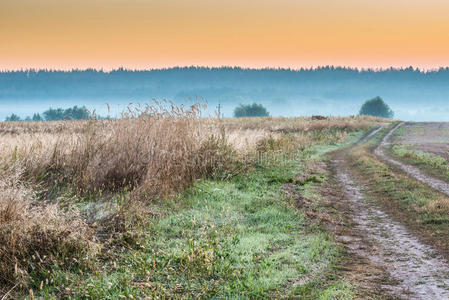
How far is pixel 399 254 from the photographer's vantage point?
22.9ft

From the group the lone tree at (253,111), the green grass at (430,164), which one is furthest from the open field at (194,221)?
the lone tree at (253,111)

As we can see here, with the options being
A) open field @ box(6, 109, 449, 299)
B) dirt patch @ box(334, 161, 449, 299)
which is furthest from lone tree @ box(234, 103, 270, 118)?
dirt patch @ box(334, 161, 449, 299)

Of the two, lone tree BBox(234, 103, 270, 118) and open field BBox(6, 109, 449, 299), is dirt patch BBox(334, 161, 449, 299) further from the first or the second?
lone tree BBox(234, 103, 270, 118)

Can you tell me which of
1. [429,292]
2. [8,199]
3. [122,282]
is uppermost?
[8,199]

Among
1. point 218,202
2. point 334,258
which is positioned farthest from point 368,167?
point 334,258

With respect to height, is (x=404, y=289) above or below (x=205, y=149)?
below

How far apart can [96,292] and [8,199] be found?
212 cm

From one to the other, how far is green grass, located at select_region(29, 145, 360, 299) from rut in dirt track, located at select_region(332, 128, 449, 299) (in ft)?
2.35

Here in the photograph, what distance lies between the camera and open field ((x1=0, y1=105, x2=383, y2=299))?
5.37 metres

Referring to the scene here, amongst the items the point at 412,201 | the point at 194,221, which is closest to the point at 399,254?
the point at 194,221

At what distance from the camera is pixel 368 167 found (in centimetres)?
1800

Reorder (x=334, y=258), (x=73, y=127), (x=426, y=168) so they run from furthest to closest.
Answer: (x=426, y=168)
(x=73, y=127)
(x=334, y=258)

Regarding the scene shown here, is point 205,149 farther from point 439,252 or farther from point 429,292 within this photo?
point 429,292

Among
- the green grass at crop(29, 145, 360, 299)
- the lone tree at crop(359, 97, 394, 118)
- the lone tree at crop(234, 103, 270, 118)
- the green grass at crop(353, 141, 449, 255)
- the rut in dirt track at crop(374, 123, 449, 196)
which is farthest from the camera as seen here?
the lone tree at crop(234, 103, 270, 118)
